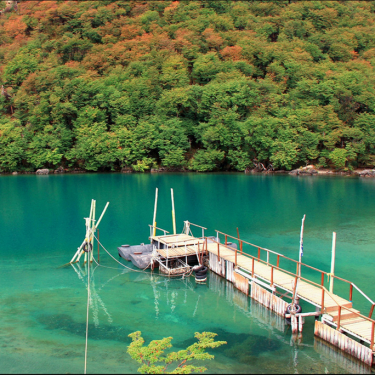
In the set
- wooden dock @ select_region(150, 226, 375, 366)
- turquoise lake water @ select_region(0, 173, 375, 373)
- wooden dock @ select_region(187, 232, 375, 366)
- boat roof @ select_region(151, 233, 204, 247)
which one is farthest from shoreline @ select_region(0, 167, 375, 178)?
wooden dock @ select_region(187, 232, 375, 366)

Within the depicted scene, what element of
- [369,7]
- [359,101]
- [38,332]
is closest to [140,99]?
[359,101]

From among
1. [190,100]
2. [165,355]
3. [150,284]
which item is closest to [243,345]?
[165,355]

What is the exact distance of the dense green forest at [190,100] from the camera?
72.3 metres

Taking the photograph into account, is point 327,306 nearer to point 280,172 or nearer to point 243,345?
point 243,345

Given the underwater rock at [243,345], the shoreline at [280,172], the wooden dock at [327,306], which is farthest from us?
the shoreline at [280,172]

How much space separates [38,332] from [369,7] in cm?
12749

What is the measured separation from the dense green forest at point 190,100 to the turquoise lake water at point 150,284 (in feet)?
82.2

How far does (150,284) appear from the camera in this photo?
21.8 metres

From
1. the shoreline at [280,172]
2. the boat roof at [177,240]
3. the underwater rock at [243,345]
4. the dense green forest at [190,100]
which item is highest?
the dense green forest at [190,100]

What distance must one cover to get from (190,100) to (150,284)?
61.6 meters

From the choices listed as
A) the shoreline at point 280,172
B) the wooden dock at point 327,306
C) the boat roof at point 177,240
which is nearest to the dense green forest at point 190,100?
the shoreline at point 280,172

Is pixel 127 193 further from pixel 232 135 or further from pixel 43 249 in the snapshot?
pixel 232 135

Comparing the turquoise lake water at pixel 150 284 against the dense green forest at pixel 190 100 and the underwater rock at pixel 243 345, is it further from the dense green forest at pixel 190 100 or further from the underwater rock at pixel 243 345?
the dense green forest at pixel 190 100

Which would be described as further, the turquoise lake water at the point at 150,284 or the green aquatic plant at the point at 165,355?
the turquoise lake water at the point at 150,284
